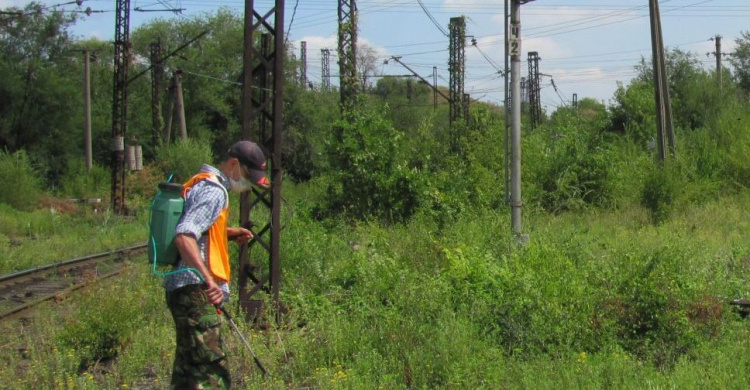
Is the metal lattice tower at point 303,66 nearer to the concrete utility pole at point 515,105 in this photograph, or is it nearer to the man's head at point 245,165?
the concrete utility pole at point 515,105

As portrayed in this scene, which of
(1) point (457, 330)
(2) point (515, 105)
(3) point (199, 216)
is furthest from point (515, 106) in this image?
(3) point (199, 216)

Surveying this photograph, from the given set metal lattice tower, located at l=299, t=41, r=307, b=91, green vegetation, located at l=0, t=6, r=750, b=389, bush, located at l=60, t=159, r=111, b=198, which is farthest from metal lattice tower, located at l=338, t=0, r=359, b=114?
metal lattice tower, located at l=299, t=41, r=307, b=91

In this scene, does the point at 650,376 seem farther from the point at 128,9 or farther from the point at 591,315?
the point at 128,9

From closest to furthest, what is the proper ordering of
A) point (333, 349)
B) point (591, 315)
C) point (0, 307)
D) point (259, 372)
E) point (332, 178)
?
1. point (259, 372)
2. point (333, 349)
3. point (591, 315)
4. point (0, 307)
5. point (332, 178)

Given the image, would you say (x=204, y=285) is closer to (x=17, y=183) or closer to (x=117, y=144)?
(x=117, y=144)

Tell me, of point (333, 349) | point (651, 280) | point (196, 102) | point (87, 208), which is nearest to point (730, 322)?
point (651, 280)

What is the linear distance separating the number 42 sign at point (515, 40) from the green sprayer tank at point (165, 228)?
9701 millimetres

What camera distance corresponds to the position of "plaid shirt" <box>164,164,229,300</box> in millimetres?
5109

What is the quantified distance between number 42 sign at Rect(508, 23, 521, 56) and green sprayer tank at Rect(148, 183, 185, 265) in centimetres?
970

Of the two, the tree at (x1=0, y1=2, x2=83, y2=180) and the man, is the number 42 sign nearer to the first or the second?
the man

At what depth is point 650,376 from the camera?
6.64m

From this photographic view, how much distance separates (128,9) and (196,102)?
28694 millimetres

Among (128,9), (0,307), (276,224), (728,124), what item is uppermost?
(128,9)

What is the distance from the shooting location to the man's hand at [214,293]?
5094 millimetres
